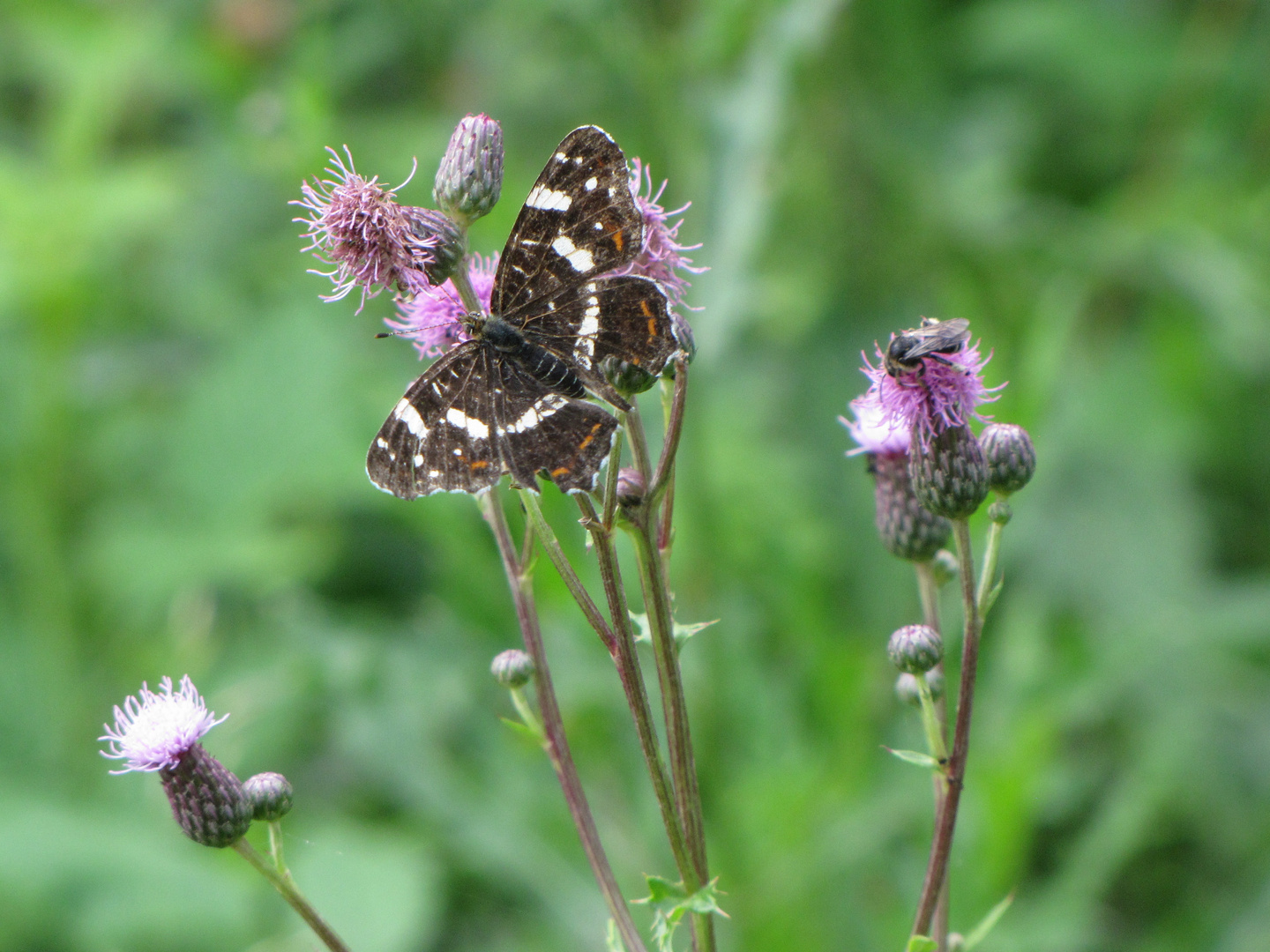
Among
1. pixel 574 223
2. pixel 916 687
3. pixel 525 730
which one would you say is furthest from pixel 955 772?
pixel 574 223

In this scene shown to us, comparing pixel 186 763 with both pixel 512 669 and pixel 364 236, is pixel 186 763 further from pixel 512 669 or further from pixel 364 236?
pixel 364 236

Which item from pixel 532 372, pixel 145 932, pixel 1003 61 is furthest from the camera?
pixel 1003 61

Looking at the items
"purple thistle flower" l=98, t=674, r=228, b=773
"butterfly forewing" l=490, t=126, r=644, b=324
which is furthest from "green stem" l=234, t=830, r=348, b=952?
"butterfly forewing" l=490, t=126, r=644, b=324

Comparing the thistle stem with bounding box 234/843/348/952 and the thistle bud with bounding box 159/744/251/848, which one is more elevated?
the thistle bud with bounding box 159/744/251/848

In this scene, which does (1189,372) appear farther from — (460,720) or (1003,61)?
(460,720)

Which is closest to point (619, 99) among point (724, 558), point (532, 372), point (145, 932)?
point (724, 558)

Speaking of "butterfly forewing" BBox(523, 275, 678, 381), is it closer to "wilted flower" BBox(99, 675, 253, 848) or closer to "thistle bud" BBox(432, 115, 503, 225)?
"thistle bud" BBox(432, 115, 503, 225)

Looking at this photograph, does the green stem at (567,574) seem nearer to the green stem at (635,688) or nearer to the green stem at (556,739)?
the green stem at (635,688)
